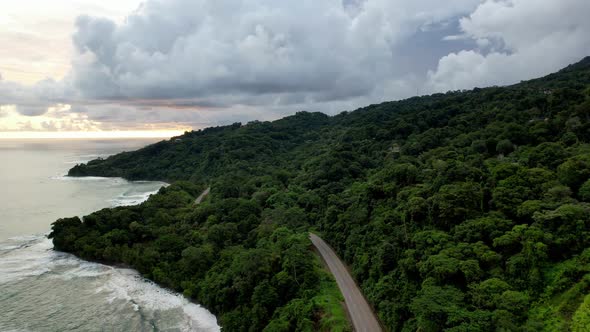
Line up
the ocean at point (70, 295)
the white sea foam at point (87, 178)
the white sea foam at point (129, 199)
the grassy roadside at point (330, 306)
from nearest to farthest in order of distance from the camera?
1. the grassy roadside at point (330, 306)
2. the ocean at point (70, 295)
3. the white sea foam at point (129, 199)
4. the white sea foam at point (87, 178)

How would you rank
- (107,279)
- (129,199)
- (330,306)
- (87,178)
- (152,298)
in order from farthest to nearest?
1. (87,178)
2. (129,199)
3. (107,279)
4. (152,298)
5. (330,306)

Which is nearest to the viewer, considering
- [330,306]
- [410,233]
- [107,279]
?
[330,306]

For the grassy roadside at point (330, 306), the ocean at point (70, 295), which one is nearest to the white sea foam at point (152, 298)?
the ocean at point (70, 295)

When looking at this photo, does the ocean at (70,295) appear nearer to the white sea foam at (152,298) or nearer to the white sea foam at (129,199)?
the white sea foam at (152,298)

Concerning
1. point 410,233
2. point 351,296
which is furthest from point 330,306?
point 410,233

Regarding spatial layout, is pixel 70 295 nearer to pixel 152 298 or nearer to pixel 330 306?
pixel 152 298

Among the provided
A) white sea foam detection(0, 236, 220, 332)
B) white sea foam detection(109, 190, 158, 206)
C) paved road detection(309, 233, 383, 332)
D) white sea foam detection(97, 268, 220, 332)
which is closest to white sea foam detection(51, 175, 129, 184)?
white sea foam detection(109, 190, 158, 206)
